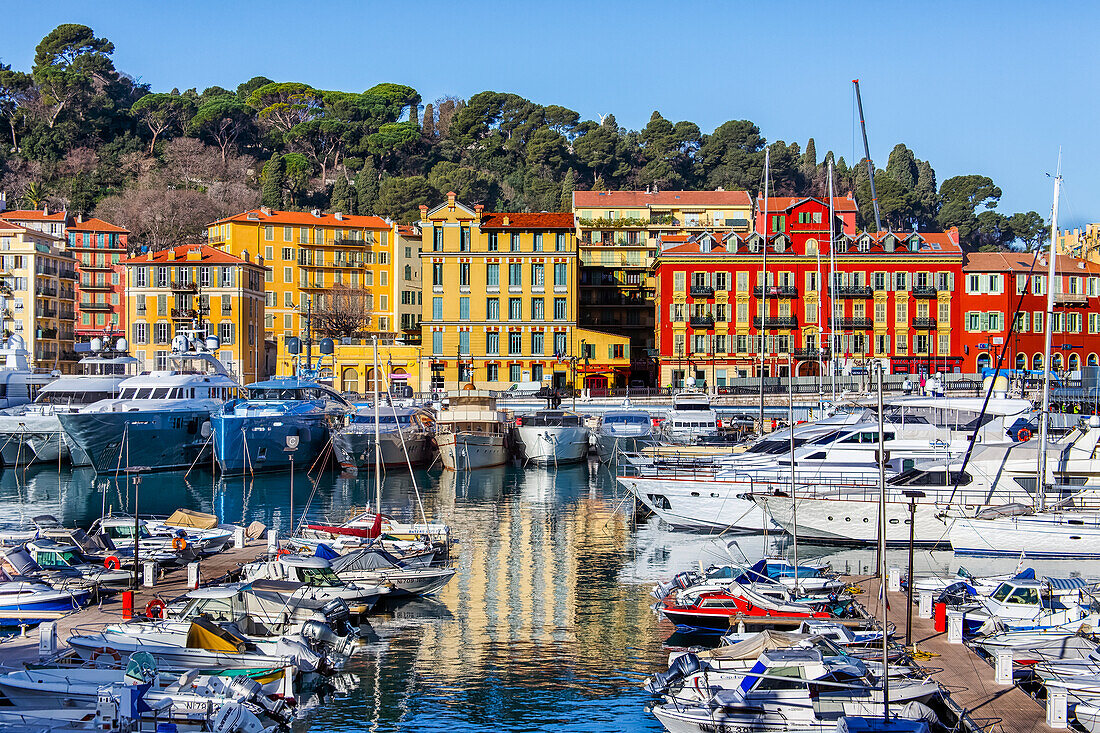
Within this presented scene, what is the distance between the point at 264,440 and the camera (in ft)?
190

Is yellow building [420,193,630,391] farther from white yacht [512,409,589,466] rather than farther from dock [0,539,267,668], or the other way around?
dock [0,539,267,668]

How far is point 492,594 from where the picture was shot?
29.8m

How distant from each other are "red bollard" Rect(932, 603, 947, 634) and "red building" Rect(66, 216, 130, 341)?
87.7 metres

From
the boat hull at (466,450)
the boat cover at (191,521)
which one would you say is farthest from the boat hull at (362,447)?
the boat cover at (191,521)

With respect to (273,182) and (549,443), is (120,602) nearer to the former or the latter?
(549,443)

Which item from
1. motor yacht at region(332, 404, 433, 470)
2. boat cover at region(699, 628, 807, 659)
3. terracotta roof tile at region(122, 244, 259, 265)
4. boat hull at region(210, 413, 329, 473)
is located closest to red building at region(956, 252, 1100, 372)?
motor yacht at region(332, 404, 433, 470)

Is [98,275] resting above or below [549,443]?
above

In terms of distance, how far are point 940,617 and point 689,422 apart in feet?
125

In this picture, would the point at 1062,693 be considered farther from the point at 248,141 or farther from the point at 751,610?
the point at 248,141

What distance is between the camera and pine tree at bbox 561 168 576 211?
123 meters

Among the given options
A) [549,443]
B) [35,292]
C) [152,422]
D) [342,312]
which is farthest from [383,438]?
[35,292]

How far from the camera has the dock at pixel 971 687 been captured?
712 inches

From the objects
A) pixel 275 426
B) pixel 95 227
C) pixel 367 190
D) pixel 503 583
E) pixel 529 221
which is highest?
pixel 367 190

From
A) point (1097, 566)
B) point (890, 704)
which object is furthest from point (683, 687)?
point (1097, 566)
